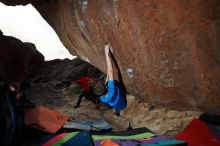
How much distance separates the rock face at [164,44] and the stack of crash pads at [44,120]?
7.44 feet

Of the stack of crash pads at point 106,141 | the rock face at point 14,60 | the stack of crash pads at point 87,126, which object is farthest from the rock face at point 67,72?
the stack of crash pads at point 106,141

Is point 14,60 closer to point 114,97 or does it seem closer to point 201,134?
point 114,97

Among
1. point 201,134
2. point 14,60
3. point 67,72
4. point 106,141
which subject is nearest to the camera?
point 106,141

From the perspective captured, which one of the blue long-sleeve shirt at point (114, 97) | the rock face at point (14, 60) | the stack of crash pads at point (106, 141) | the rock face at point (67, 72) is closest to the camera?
the blue long-sleeve shirt at point (114, 97)

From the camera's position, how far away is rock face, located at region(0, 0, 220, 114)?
5188 millimetres

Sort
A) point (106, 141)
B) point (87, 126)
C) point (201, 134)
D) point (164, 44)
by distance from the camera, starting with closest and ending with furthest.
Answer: point (164, 44)
point (106, 141)
point (201, 134)
point (87, 126)

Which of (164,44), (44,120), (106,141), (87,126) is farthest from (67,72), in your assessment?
(164,44)

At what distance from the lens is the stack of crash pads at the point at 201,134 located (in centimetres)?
681

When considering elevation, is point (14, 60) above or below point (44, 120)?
above

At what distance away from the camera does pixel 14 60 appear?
1418 centimetres

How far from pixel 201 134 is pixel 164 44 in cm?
264

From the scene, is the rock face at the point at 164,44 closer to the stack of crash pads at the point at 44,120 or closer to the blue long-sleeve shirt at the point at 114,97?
the blue long-sleeve shirt at the point at 114,97

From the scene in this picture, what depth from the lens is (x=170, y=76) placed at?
19.6 feet

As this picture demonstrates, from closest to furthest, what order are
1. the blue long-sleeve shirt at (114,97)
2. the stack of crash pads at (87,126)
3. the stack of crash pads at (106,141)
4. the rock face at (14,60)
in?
the blue long-sleeve shirt at (114,97) < the stack of crash pads at (106,141) < the stack of crash pads at (87,126) < the rock face at (14,60)
